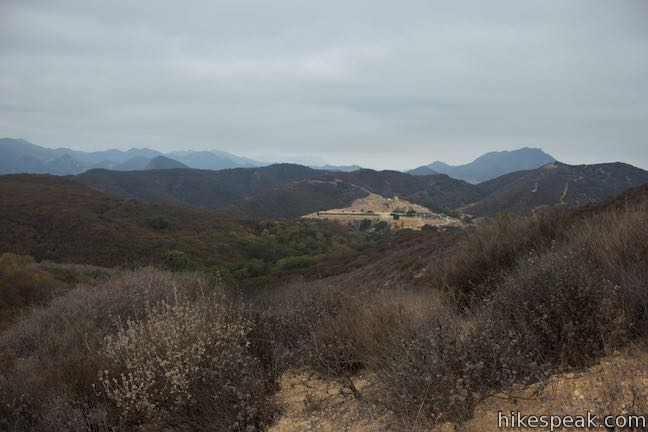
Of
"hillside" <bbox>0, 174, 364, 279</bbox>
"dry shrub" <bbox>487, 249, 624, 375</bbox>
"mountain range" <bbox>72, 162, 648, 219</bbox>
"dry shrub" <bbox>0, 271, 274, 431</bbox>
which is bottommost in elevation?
"hillside" <bbox>0, 174, 364, 279</bbox>

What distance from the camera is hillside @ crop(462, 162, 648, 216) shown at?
90188 mm

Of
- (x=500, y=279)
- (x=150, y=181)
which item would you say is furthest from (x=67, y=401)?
(x=150, y=181)

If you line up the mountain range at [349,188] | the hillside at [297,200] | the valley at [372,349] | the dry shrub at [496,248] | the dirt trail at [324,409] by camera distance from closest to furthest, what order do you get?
the valley at [372,349]
the dirt trail at [324,409]
the dry shrub at [496,248]
the mountain range at [349,188]
the hillside at [297,200]

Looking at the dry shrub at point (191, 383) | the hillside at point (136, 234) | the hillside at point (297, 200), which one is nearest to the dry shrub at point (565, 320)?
the dry shrub at point (191, 383)

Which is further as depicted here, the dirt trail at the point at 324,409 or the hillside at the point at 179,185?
the hillside at the point at 179,185

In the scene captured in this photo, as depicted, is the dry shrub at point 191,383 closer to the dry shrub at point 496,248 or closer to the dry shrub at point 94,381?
the dry shrub at point 94,381

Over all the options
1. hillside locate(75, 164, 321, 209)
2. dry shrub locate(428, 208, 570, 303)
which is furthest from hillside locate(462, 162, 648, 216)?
hillside locate(75, 164, 321, 209)

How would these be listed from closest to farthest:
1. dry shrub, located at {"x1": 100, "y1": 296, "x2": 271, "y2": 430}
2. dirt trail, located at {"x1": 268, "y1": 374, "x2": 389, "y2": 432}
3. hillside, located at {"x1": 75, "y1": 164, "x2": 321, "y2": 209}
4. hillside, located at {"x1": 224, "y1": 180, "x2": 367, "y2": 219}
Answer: dirt trail, located at {"x1": 268, "y1": 374, "x2": 389, "y2": 432} < dry shrub, located at {"x1": 100, "y1": 296, "x2": 271, "y2": 430} < hillside, located at {"x1": 224, "y1": 180, "x2": 367, "y2": 219} < hillside, located at {"x1": 75, "y1": 164, "x2": 321, "y2": 209}

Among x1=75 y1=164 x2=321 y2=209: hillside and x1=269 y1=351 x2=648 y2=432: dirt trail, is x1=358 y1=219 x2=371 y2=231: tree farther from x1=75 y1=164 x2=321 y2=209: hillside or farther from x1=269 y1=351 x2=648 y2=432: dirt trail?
x1=269 y1=351 x2=648 y2=432: dirt trail

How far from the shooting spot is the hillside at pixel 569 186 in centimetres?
9019

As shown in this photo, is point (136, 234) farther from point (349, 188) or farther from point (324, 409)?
point (349, 188)

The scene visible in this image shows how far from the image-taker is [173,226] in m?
57.6

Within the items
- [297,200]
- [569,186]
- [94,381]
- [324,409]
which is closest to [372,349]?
[324,409]

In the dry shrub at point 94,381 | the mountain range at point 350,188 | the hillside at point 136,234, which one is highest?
the mountain range at point 350,188
